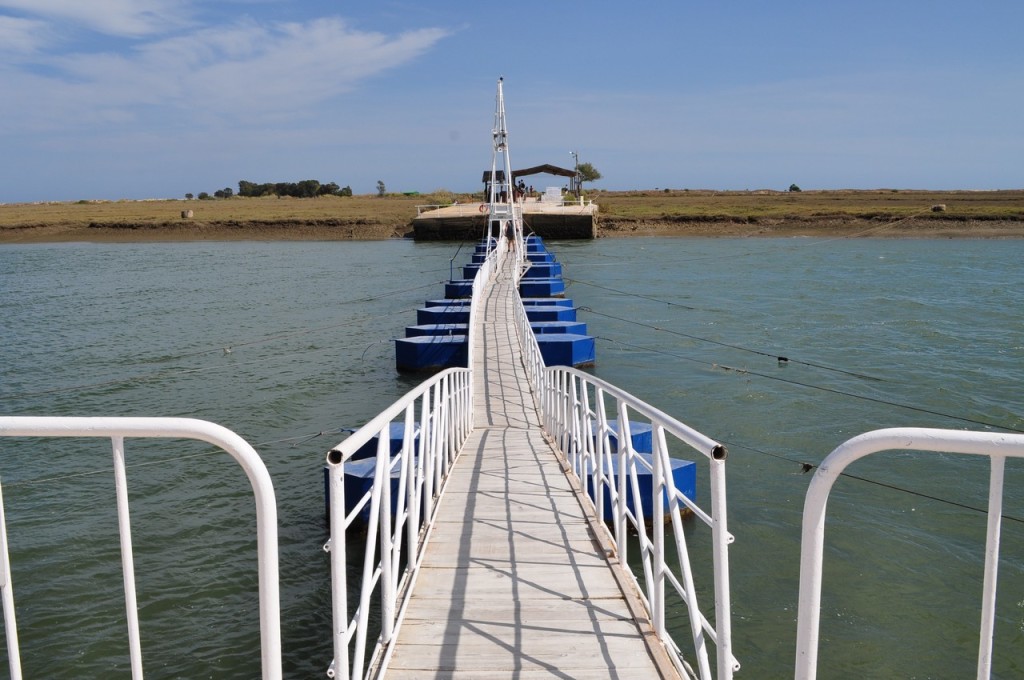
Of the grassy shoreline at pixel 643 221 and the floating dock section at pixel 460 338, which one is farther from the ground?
the grassy shoreline at pixel 643 221

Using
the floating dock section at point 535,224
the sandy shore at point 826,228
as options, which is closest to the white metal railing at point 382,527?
the floating dock section at point 535,224

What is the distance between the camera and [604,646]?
4.20m

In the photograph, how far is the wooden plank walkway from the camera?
4043 millimetres

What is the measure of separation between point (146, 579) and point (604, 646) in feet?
19.6

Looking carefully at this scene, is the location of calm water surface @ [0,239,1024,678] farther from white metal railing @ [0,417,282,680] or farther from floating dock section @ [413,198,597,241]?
floating dock section @ [413,198,597,241]

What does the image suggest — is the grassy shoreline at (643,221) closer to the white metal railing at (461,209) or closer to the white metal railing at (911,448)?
the white metal railing at (461,209)

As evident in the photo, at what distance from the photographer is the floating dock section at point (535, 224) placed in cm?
6109

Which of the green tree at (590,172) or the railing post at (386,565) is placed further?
the green tree at (590,172)

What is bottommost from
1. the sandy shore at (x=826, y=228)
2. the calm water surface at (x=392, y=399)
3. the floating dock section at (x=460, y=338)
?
the calm water surface at (x=392, y=399)

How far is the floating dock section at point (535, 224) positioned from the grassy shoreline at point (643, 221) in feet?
11.4

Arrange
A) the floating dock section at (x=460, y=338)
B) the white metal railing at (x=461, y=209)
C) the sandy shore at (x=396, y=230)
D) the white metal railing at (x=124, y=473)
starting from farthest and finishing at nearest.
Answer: the white metal railing at (x=461, y=209) < the sandy shore at (x=396, y=230) < the floating dock section at (x=460, y=338) < the white metal railing at (x=124, y=473)

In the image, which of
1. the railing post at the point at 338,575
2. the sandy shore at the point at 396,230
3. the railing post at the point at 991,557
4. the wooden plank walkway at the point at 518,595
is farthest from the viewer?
the sandy shore at the point at 396,230

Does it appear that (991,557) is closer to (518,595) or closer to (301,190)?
(518,595)

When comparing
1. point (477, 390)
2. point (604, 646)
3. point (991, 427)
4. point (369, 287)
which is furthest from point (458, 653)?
point (369, 287)
